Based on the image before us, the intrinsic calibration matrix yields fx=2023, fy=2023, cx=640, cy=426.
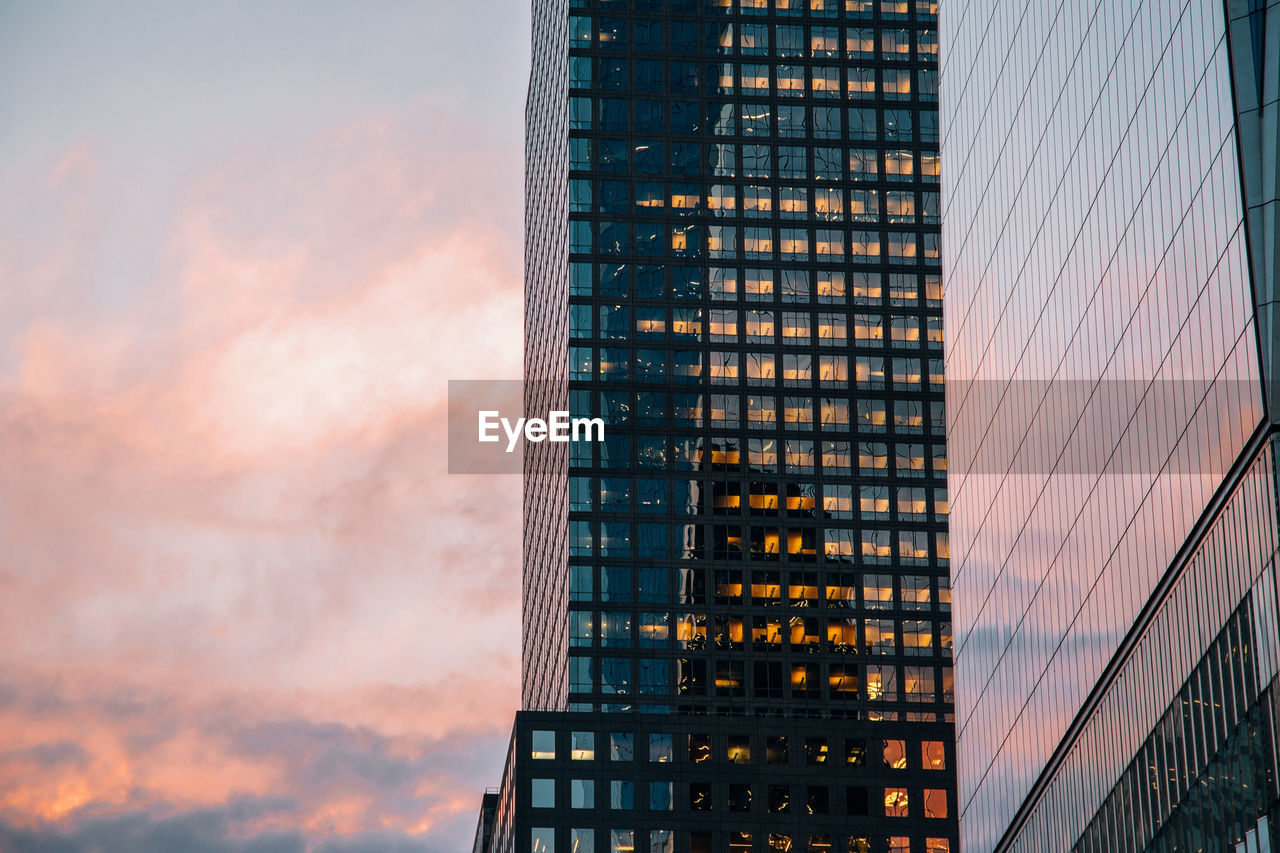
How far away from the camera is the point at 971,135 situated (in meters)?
109

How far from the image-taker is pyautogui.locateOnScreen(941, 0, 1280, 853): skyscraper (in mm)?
64625

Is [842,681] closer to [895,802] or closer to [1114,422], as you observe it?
[895,802]

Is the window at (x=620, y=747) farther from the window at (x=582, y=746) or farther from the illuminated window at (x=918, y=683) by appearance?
the illuminated window at (x=918, y=683)

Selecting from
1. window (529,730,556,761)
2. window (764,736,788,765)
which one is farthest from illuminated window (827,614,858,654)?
window (529,730,556,761)

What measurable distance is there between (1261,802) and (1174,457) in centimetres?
1333

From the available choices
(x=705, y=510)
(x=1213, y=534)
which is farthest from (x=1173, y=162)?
(x=705, y=510)

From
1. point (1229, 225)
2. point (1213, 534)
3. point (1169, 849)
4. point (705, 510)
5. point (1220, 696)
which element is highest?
point (705, 510)

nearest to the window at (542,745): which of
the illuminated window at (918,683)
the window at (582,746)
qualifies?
the window at (582,746)

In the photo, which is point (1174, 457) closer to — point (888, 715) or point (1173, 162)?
point (1173, 162)

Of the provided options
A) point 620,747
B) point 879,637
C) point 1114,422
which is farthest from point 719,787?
point 1114,422

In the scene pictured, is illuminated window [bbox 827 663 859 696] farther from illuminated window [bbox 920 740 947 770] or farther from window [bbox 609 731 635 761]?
window [bbox 609 731 635 761]

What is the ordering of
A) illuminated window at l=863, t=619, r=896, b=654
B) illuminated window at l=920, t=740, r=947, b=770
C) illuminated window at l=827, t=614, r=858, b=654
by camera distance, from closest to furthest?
1. illuminated window at l=920, t=740, r=947, b=770
2. illuminated window at l=827, t=614, r=858, b=654
3. illuminated window at l=863, t=619, r=896, b=654

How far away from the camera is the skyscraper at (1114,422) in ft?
212

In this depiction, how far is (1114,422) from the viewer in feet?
259
